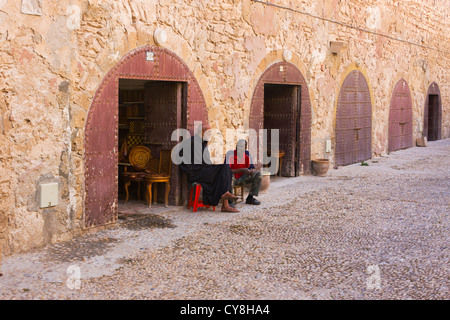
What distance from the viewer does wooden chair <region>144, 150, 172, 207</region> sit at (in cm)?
740

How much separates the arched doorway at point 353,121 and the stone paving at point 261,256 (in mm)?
4070

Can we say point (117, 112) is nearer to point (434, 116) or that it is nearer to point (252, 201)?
point (252, 201)

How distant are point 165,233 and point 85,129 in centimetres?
153

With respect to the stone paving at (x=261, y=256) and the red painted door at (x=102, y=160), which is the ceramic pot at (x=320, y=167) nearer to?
the stone paving at (x=261, y=256)

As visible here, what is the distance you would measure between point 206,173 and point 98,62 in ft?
7.28

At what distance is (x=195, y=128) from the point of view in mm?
7723

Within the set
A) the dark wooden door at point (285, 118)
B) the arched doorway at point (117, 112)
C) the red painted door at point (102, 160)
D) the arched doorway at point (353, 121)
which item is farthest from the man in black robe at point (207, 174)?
the arched doorway at point (353, 121)

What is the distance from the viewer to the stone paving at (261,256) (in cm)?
428

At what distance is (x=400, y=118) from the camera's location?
16188mm

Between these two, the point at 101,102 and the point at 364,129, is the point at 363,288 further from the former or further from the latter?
the point at 364,129

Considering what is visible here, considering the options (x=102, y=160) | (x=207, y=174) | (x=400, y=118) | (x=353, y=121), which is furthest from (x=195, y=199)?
(x=400, y=118)

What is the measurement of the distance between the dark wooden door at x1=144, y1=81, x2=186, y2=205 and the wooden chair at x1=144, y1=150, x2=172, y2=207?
0.08 meters

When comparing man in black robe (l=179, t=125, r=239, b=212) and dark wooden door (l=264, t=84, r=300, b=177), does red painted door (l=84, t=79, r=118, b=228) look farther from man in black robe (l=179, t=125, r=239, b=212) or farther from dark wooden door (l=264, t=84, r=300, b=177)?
dark wooden door (l=264, t=84, r=300, b=177)

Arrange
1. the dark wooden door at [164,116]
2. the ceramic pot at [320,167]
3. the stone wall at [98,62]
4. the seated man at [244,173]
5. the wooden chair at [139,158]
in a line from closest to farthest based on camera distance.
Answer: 1. the stone wall at [98,62]
2. the dark wooden door at [164,116]
3. the wooden chair at [139,158]
4. the seated man at [244,173]
5. the ceramic pot at [320,167]
